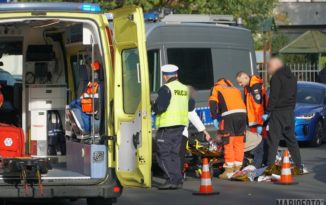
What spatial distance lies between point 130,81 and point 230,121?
466cm

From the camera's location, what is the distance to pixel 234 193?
42.6 feet

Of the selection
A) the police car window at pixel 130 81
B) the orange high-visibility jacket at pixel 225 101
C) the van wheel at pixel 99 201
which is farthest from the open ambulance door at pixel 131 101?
the orange high-visibility jacket at pixel 225 101

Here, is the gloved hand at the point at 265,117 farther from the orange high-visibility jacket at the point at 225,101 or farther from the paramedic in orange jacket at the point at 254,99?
the orange high-visibility jacket at the point at 225,101

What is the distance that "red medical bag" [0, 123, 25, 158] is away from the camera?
11.1 metres

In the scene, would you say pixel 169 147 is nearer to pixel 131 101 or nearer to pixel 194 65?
pixel 131 101

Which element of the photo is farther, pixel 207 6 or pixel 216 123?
pixel 207 6

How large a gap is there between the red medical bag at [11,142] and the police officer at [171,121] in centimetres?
225

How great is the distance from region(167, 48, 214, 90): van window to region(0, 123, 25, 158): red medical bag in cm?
485

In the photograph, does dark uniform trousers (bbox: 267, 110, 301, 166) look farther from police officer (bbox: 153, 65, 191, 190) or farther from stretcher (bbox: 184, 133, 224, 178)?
police officer (bbox: 153, 65, 191, 190)

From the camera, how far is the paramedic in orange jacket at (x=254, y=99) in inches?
591

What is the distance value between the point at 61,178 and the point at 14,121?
2.95m

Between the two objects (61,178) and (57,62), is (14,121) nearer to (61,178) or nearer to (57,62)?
(57,62)

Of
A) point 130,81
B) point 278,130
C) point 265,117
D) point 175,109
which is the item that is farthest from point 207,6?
point 130,81

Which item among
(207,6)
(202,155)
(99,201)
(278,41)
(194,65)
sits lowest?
(99,201)
